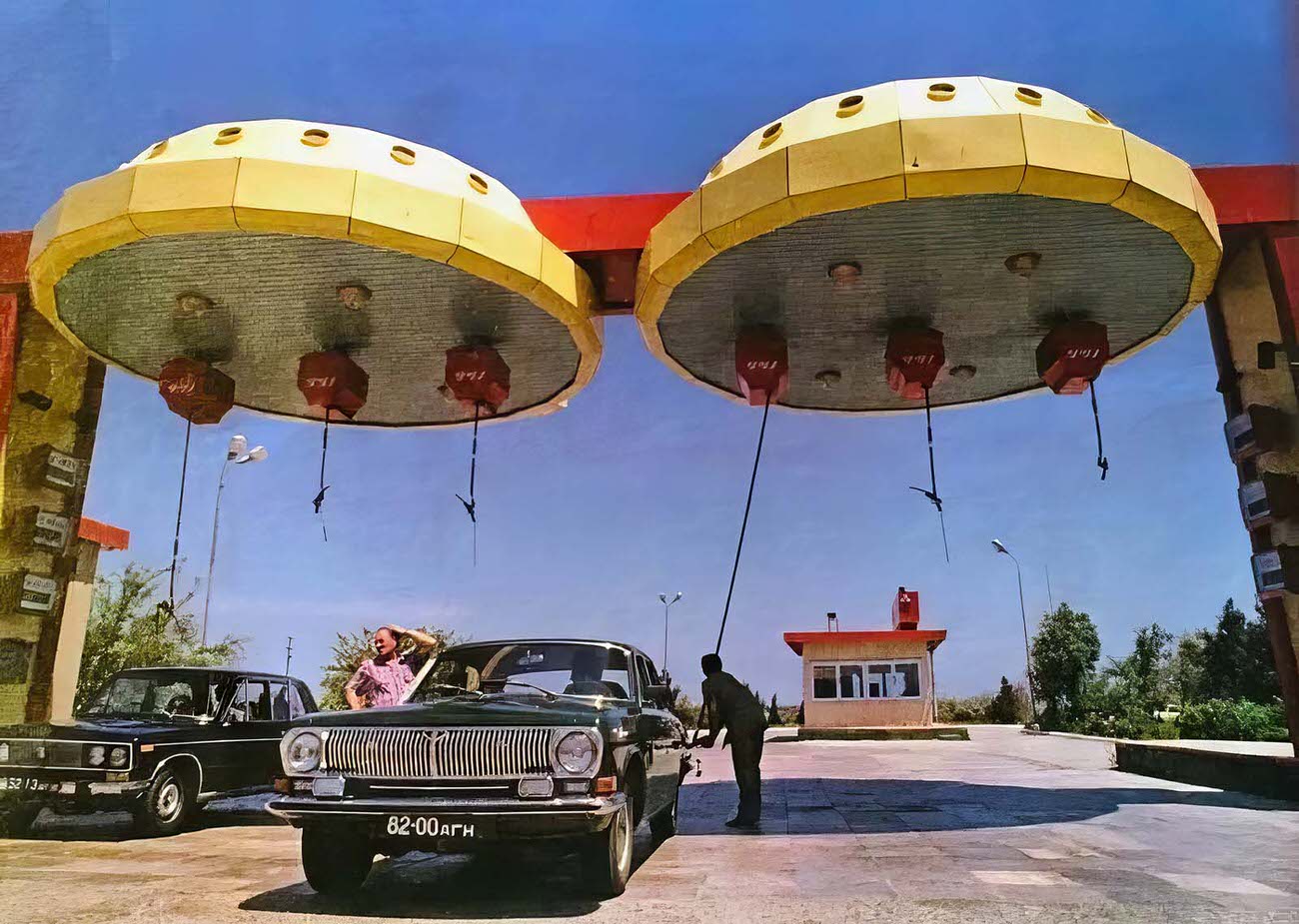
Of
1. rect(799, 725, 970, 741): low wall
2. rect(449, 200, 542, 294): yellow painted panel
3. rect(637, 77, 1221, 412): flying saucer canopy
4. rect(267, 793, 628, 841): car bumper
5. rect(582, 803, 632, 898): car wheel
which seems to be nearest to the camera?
rect(267, 793, 628, 841): car bumper

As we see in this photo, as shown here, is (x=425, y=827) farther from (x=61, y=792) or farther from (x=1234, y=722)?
(x=1234, y=722)

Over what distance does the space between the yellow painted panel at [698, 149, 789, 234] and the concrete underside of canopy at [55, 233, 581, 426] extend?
209 cm

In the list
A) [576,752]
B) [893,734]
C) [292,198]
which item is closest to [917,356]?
[576,752]

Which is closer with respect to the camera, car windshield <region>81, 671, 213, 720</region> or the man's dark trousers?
the man's dark trousers

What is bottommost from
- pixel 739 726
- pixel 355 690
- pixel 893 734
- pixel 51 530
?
pixel 893 734

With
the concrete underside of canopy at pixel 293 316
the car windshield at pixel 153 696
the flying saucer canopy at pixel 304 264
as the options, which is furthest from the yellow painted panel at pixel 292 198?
the car windshield at pixel 153 696

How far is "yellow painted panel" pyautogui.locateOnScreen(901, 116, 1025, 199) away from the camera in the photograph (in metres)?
6.00

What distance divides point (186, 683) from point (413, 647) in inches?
90.5

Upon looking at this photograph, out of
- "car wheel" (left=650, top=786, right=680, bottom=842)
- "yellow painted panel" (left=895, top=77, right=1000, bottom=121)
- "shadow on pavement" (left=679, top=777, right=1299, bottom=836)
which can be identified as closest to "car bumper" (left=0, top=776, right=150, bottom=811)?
"car wheel" (left=650, top=786, right=680, bottom=842)

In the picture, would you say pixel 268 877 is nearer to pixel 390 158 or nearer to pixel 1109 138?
pixel 390 158

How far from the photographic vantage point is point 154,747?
7.19 meters

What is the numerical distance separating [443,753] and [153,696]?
208 inches

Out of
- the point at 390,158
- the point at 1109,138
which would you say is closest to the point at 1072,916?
the point at 1109,138

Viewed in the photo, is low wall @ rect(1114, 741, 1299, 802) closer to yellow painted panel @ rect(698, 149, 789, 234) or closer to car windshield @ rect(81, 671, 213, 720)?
yellow painted panel @ rect(698, 149, 789, 234)
